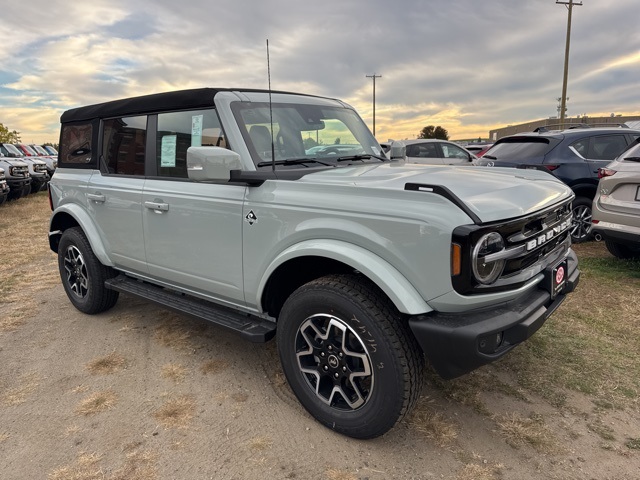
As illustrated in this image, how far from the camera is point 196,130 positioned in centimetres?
329

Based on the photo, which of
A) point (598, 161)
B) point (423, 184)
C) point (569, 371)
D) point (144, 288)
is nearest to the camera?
point (423, 184)

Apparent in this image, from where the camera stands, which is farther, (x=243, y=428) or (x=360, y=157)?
(x=360, y=157)

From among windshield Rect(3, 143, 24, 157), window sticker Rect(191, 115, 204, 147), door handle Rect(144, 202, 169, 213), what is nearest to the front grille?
window sticker Rect(191, 115, 204, 147)

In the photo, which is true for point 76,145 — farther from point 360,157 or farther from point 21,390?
point 360,157

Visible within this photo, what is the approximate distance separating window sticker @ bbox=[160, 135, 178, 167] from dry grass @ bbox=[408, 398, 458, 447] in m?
2.47

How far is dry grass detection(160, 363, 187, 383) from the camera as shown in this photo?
3.32m

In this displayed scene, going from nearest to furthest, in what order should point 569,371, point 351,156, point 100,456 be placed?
point 100,456, point 569,371, point 351,156

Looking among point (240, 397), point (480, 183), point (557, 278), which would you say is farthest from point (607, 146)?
point (240, 397)

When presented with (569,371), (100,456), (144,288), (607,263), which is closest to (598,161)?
(607,263)

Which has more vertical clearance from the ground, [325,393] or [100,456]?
[325,393]

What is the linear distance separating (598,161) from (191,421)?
6884mm

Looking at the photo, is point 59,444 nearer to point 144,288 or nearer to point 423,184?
point 144,288

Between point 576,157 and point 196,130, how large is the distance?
19.6 ft

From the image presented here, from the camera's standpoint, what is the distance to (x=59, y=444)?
8.59ft
